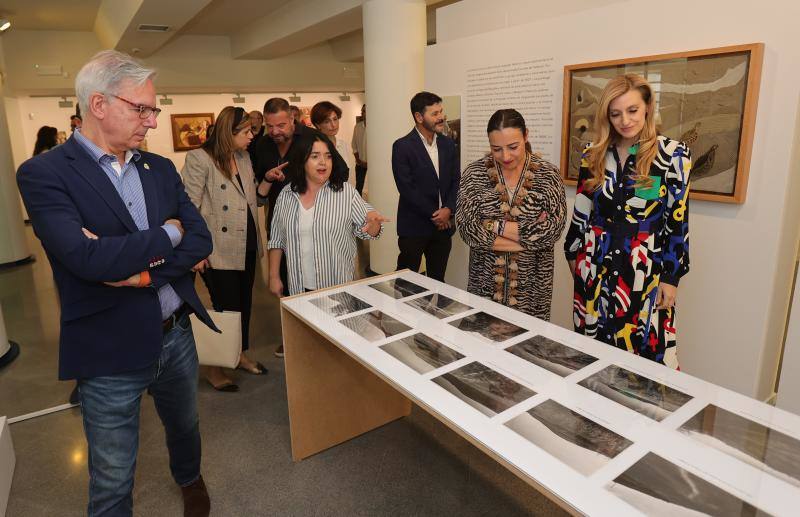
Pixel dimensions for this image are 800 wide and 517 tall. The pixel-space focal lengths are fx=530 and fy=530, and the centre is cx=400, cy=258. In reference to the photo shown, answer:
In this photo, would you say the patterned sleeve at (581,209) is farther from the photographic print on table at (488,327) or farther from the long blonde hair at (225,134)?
the long blonde hair at (225,134)

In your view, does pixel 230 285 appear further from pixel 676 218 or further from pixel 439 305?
pixel 676 218

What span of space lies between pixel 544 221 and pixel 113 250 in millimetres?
1907

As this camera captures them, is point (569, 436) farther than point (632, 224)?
No

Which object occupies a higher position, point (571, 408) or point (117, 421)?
point (571, 408)

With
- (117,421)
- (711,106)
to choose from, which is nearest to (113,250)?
(117,421)

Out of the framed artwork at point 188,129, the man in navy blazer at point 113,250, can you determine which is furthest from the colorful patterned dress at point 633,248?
the framed artwork at point 188,129

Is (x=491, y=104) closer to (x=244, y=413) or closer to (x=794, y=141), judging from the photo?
(x=794, y=141)

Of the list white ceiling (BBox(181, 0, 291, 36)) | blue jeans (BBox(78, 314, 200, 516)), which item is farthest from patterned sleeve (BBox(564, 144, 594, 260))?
white ceiling (BBox(181, 0, 291, 36))

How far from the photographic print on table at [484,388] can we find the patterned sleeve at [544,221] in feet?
3.41

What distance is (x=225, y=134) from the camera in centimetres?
327

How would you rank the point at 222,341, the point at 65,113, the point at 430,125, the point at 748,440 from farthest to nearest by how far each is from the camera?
the point at 65,113, the point at 430,125, the point at 222,341, the point at 748,440

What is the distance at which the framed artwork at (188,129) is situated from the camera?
11.1 m

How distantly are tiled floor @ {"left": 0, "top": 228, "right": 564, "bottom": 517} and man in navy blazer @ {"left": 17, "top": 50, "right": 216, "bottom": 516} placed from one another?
75 cm

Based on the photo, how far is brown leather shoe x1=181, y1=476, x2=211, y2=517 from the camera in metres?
2.41
